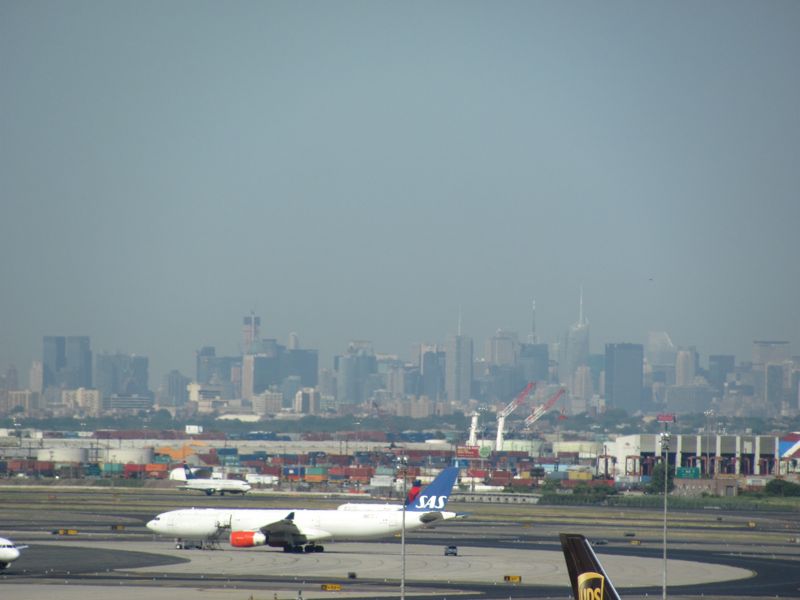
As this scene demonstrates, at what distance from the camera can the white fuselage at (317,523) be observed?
9550 cm

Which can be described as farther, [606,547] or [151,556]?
[606,547]

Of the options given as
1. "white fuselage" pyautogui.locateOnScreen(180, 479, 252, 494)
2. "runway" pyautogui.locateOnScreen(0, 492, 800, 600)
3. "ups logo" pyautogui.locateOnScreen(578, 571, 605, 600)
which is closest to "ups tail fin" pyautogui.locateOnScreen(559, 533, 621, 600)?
"ups logo" pyautogui.locateOnScreen(578, 571, 605, 600)

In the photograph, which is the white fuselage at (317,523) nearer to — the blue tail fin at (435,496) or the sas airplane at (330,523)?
the sas airplane at (330,523)

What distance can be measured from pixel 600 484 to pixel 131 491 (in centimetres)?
5884

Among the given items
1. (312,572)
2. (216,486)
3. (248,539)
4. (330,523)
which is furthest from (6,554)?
(216,486)

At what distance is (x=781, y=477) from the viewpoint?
635 ft

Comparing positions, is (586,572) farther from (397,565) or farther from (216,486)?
(216,486)

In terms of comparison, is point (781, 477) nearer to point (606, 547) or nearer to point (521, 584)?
point (606, 547)

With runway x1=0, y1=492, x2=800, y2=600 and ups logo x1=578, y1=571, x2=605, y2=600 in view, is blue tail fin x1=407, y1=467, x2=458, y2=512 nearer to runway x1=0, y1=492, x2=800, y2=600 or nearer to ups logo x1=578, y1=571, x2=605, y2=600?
runway x1=0, y1=492, x2=800, y2=600

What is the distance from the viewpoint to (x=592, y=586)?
137 feet

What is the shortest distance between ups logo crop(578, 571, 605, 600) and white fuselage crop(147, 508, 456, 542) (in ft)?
174

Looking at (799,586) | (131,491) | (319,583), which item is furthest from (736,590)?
(131,491)

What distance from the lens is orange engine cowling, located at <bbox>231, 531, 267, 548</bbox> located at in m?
94.1

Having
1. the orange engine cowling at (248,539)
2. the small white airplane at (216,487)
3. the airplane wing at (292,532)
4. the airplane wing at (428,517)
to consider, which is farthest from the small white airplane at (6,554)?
the small white airplane at (216,487)
